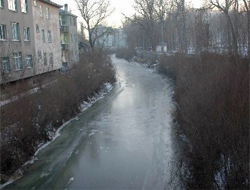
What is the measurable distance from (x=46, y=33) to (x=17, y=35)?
24.9ft

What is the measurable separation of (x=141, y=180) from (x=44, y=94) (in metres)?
7.43

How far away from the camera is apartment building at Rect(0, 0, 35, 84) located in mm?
24234

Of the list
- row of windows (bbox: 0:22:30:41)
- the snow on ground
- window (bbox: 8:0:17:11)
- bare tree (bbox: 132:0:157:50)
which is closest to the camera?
the snow on ground

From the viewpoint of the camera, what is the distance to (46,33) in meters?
34.3

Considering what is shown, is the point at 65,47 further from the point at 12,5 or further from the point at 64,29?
the point at 12,5

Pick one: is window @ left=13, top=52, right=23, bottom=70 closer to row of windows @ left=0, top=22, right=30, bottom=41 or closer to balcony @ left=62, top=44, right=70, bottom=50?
row of windows @ left=0, top=22, right=30, bottom=41

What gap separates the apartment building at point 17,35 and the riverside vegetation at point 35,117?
17.8 feet

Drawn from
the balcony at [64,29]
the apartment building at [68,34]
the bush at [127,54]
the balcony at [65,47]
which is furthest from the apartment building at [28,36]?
the bush at [127,54]

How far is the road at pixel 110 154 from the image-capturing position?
9.80 m

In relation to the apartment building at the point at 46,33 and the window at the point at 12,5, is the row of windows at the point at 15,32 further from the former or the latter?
the apartment building at the point at 46,33

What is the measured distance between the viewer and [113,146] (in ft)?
42.7

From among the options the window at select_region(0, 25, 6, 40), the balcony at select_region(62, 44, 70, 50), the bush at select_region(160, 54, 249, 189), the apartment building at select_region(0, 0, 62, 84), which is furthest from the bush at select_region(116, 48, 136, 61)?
the bush at select_region(160, 54, 249, 189)

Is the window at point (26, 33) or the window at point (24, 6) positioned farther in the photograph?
the window at point (26, 33)

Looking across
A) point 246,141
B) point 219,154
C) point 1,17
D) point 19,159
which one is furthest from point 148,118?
point 1,17
